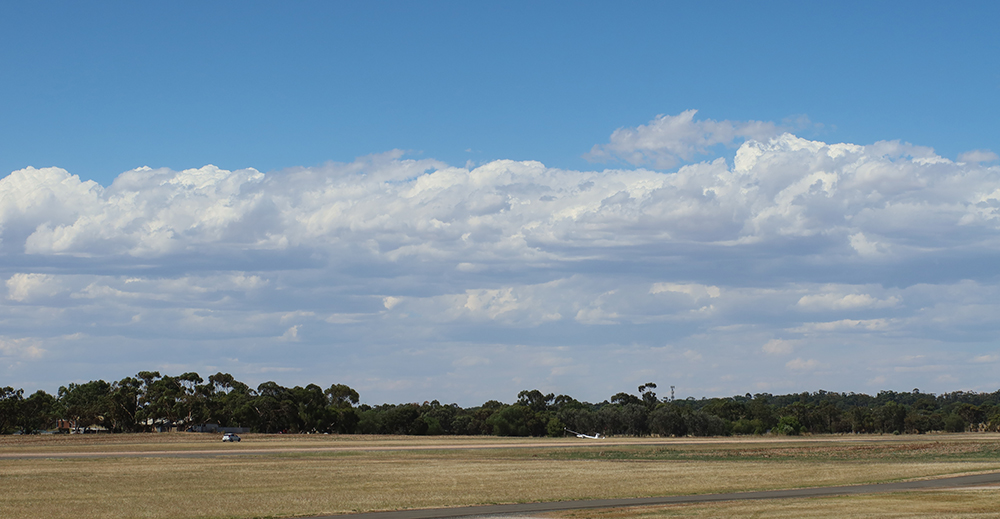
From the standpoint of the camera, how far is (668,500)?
3394cm

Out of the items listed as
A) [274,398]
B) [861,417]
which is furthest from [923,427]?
[274,398]

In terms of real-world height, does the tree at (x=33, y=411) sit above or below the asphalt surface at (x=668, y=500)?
above

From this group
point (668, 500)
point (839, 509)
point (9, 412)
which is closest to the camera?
point (839, 509)

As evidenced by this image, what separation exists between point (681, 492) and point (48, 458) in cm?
5006

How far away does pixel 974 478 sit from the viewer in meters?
42.7

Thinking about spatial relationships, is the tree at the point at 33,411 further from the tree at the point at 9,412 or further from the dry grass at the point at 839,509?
the dry grass at the point at 839,509

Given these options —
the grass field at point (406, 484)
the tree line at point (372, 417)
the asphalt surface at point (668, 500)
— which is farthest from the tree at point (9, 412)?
the asphalt surface at point (668, 500)

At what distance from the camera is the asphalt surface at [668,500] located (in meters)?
29.6

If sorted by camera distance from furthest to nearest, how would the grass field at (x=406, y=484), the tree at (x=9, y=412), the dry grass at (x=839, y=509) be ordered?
the tree at (x=9, y=412), the grass field at (x=406, y=484), the dry grass at (x=839, y=509)

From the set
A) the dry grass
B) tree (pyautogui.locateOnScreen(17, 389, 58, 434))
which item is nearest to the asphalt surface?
the dry grass

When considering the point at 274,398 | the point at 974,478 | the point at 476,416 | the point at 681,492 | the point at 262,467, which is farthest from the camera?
the point at 476,416

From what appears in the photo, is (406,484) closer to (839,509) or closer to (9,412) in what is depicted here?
(839,509)

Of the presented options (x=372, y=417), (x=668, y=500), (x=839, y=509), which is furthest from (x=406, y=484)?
(x=372, y=417)

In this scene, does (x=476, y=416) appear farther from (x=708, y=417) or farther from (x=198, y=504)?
(x=198, y=504)
